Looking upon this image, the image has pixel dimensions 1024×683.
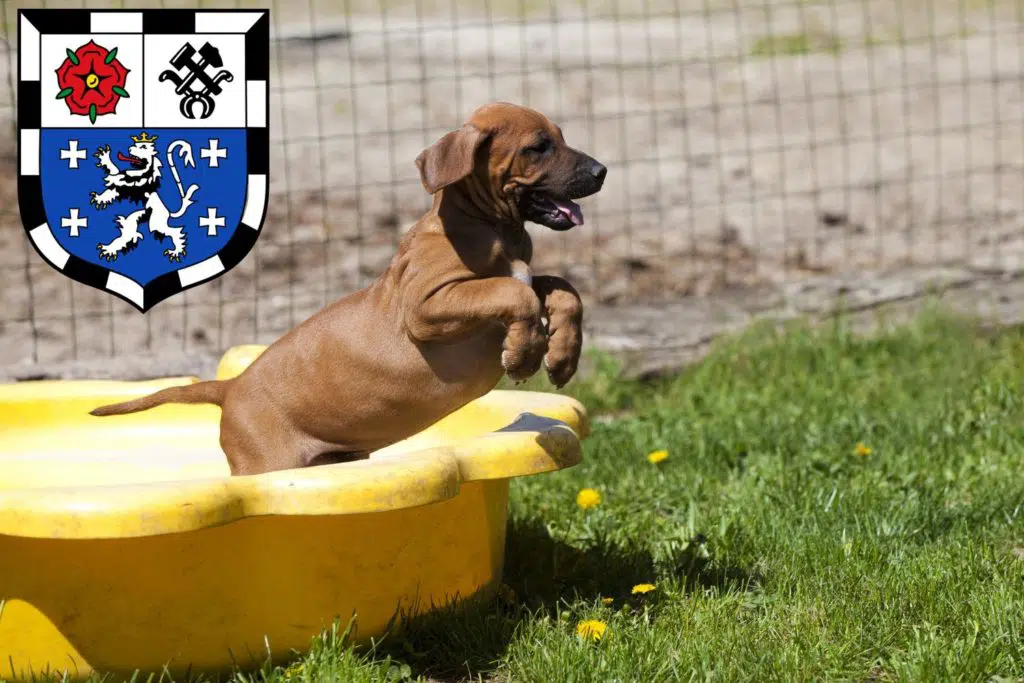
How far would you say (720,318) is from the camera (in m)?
6.11

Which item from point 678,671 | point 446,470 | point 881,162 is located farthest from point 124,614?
point 881,162

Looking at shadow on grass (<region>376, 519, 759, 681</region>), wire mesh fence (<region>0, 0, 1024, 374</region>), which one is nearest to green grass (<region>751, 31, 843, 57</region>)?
wire mesh fence (<region>0, 0, 1024, 374</region>)

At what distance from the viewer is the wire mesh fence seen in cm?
675

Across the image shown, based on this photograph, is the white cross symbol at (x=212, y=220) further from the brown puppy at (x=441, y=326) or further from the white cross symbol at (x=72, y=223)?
the brown puppy at (x=441, y=326)

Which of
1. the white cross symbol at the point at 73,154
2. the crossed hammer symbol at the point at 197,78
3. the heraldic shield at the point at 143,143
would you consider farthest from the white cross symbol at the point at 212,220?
the white cross symbol at the point at 73,154

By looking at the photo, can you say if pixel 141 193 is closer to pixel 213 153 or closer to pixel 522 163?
pixel 213 153

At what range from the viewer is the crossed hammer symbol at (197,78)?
4.93 m

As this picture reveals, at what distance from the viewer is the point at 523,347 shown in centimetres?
285

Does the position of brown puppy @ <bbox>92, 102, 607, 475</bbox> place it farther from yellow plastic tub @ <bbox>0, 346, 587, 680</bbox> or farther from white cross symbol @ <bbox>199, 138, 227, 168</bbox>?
white cross symbol @ <bbox>199, 138, 227, 168</bbox>

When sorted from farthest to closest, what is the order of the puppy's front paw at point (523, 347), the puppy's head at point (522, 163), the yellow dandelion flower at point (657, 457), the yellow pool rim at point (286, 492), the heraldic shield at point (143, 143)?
the heraldic shield at point (143, 143), the yellow dandelion flower at point (657, 457), the puppy's head at point (522, 163), the puppy's front paw at point (523, 347), the yellow pool rim at point (286, 492)

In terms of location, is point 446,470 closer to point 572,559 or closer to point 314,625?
point 314,625

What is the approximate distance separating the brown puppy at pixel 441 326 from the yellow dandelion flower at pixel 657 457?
1.42m

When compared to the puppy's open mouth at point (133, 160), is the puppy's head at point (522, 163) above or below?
below

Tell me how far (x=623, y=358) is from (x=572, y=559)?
224 cm
